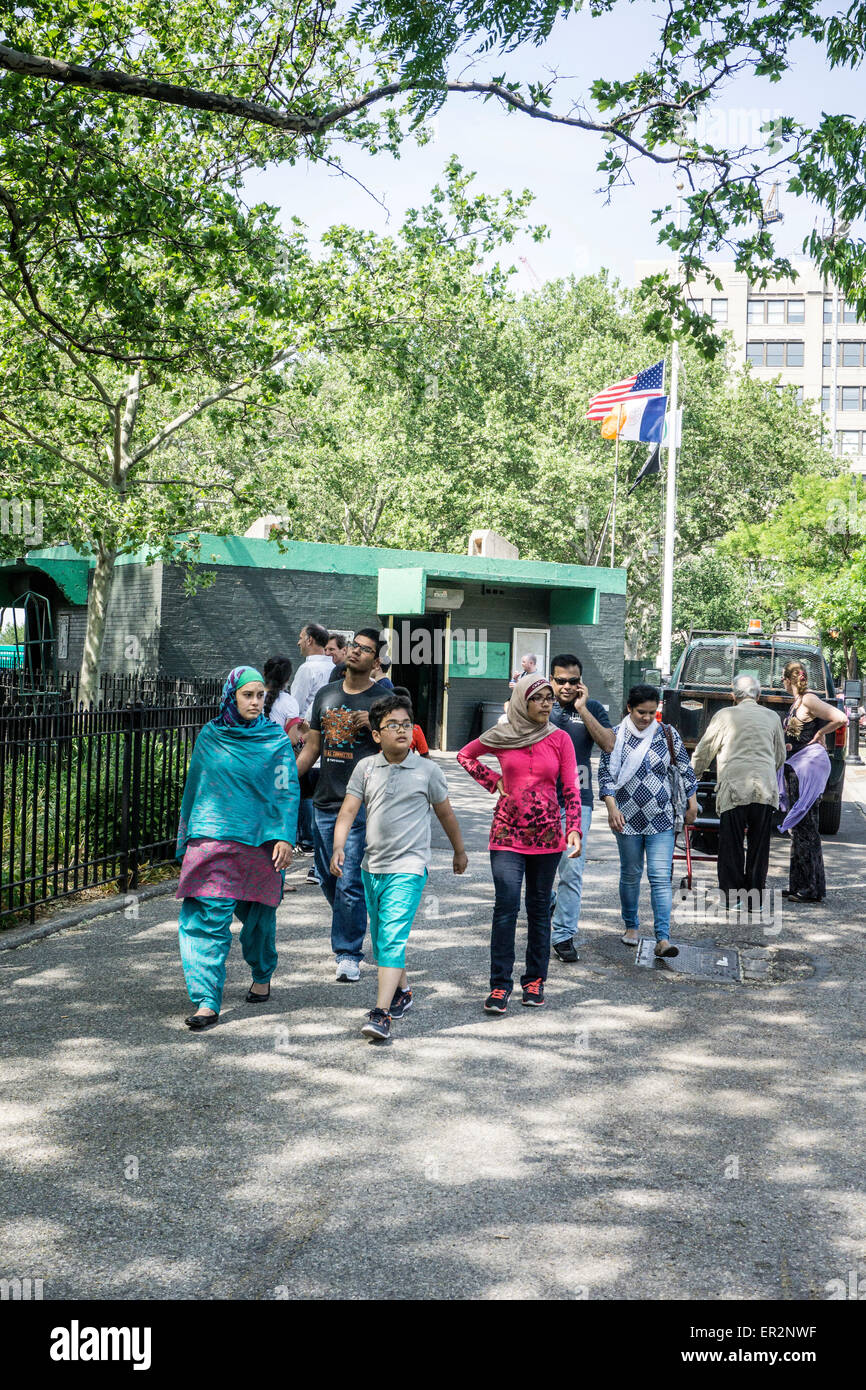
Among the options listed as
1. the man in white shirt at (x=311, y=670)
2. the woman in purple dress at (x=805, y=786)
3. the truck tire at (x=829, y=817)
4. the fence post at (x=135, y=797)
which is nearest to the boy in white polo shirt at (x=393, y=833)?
the man in white shirt at (x=311, y=670)

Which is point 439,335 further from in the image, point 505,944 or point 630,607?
point 630,607

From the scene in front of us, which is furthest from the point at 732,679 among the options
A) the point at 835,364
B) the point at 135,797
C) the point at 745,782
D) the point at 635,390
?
the point at 835,364

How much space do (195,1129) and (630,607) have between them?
45.8m

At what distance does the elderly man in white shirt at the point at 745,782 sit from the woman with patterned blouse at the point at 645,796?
0.91 metres

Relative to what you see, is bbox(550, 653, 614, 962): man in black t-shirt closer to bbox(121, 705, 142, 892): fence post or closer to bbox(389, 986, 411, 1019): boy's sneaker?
bbox(389, 986, 411, 1019): boy's sneaker

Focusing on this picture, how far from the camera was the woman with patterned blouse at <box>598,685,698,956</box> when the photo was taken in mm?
7586

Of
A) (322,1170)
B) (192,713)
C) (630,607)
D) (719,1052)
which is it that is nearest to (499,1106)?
(322,1170)

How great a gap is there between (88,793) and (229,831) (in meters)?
3.04

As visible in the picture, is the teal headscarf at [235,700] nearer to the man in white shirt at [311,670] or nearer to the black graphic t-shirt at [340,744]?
the black graphic t-shirt at [340,744]

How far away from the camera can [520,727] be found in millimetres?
6473

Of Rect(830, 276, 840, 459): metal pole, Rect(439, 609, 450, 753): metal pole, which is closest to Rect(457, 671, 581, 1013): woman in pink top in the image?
Rect(439, 609, 450, 753): metal pole

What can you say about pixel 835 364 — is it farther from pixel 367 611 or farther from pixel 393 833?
pixel 393 833

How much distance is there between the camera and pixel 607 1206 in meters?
4.01

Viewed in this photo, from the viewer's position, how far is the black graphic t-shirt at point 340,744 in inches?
271
